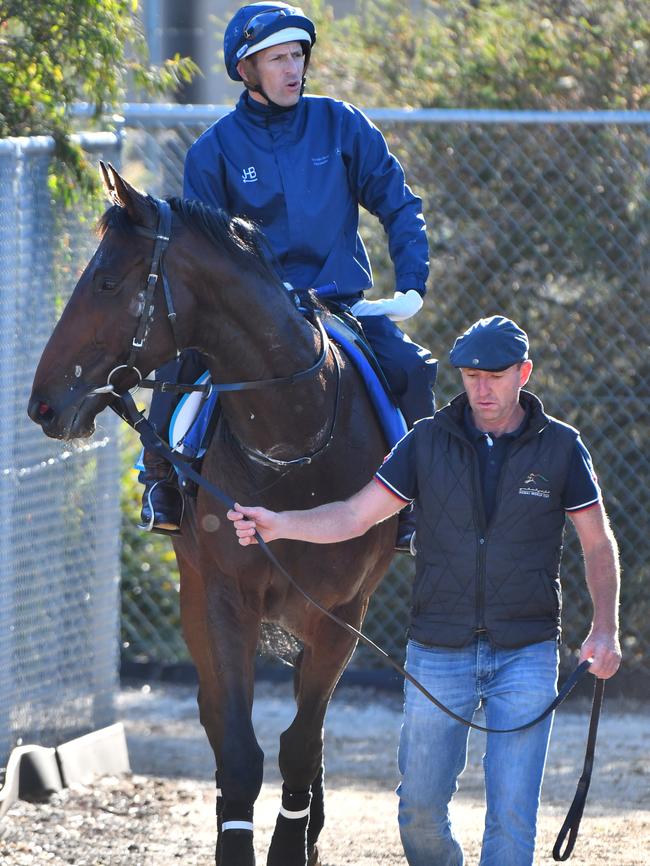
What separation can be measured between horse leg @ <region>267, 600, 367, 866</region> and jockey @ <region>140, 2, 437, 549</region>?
42cm

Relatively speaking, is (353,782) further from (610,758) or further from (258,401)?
(258,401)

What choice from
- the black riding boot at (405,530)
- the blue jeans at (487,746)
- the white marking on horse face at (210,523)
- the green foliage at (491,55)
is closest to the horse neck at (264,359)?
the white marking on horse face at (210,523)

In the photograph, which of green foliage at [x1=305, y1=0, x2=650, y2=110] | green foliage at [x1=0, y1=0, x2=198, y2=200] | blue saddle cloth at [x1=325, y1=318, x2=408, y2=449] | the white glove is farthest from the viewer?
green foliage at [x1=305, y1=0, x2=650, y2=110]

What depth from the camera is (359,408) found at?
15.1 feet

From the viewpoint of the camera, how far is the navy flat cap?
366 cm

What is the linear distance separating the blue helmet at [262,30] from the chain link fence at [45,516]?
3.86ft

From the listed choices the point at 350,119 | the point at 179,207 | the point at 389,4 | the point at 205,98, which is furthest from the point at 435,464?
the point at 205,98

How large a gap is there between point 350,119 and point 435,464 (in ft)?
5.66

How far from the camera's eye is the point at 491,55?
802 centimetres

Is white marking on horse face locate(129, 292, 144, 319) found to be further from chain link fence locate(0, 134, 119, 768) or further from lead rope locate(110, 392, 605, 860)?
chain link fence locate(0, 134, 119, 768)

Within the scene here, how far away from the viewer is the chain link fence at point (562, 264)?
25.3ft

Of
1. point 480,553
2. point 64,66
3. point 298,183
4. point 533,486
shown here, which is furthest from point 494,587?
point 64,66

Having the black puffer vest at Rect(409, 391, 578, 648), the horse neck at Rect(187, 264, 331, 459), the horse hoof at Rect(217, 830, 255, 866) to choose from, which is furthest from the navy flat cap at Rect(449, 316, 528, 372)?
the horse hoof at Rect(217, 830, 255, 866)

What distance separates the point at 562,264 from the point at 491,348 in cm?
431
